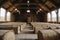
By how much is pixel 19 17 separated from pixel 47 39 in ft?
134

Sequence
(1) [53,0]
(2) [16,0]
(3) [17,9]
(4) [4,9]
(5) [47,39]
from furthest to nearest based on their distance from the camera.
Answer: (3) [17,9], (4) [4,9], (2) [16,0], (1) [53,0], (5) [47,39]

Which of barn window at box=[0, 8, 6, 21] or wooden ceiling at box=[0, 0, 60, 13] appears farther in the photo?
barn window at box=[0, 8, 6, 21]

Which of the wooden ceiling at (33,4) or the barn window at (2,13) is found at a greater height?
the wooden ceiling at (33,4)

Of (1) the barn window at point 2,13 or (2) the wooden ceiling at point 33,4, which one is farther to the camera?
(1) the barn window at point 2,13

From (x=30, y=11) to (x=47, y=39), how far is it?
39027mm

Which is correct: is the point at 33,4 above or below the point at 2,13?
above

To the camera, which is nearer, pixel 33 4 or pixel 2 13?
pixel 33 4

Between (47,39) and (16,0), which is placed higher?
(16,0)

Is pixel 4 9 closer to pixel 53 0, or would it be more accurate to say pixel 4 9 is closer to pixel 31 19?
pixel 31 19

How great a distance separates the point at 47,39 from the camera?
10.9 ft

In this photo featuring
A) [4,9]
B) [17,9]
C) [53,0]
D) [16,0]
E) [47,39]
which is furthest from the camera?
[17,9]

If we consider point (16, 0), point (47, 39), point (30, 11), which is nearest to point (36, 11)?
point (30, 11)

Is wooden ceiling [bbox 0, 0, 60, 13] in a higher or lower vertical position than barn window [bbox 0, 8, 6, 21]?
higher

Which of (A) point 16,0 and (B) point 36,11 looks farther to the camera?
(B) point 36,11
